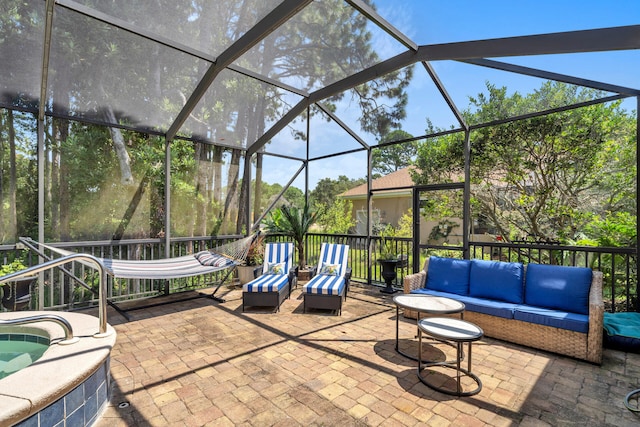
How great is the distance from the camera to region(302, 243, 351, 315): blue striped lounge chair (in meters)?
4.64

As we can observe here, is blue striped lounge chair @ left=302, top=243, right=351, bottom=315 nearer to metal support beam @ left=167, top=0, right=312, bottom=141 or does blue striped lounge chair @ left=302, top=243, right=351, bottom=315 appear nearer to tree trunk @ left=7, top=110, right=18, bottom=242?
metal support beam @ left=167, top=0, right=312, bottom=141

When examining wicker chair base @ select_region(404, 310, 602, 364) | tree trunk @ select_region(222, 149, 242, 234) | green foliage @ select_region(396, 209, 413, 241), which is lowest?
wicker chair base @ select_region(404, 310, 602, 364)

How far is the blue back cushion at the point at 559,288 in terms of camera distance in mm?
3533

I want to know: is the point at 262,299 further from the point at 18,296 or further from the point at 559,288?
the point at 559,288

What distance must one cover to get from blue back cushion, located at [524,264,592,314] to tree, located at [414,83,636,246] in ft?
8.13

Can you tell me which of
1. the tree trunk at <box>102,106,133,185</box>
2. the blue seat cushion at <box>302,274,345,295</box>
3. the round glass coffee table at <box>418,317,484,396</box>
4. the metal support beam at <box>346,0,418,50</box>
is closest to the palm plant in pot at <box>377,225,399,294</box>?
the blue seat cushion at <box>302,274,345,295</box>

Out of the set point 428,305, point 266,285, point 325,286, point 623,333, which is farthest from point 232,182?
point 623,333

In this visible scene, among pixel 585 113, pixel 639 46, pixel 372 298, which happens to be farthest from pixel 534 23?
pixel 372 298

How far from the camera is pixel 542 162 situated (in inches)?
236

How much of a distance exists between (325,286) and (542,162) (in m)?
4.93

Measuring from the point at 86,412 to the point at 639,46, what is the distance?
17.1ft

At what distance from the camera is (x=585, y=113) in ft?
17.7

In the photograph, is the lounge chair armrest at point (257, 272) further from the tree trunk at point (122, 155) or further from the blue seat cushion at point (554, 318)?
the blue seat cushion at point (554, 318)

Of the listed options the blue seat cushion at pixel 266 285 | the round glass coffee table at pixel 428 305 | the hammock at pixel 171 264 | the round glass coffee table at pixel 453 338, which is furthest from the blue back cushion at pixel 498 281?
the hammock at pixel 171 264
